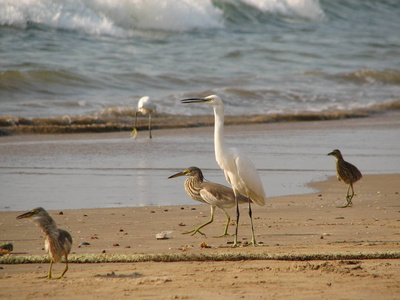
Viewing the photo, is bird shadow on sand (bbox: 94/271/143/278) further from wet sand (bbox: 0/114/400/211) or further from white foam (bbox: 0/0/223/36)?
white foam (bbox: 0/0/223/36)

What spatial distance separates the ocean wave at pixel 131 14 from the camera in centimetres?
2741

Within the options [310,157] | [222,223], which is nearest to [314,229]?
[222,223]

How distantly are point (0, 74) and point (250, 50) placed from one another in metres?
13.4

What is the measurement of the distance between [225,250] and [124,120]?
1284cm

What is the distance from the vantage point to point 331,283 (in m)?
4.23

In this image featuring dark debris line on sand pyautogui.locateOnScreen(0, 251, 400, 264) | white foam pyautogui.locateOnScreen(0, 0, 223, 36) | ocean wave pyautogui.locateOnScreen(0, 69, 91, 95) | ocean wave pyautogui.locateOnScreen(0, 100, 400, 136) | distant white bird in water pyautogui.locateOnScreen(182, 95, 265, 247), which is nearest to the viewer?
dark debris line on sand pyautogui.locateOnScreen(0, 251, 400, 264)

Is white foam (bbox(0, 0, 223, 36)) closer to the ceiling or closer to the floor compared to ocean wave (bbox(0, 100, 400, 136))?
closer to the ceiling

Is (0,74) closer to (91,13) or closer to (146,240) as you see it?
(91,13)

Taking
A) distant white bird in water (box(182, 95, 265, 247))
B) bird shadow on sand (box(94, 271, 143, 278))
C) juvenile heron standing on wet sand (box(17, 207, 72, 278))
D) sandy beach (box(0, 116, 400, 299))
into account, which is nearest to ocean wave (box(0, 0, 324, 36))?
sandy beach (box(0, 116, 400, 299))

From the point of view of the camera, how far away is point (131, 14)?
105 ft

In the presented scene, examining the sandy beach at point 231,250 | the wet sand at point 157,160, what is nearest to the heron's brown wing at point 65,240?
the sandy beach at point 231,250

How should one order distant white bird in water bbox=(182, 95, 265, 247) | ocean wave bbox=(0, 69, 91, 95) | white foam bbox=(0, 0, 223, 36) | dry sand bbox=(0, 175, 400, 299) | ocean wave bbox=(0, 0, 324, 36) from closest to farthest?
dry sand bbox=(0, 175, 400, 299) < distant white bird in water bbox=(182, 95, 265, 247) < ocean wave bbox=(0, 69, 91, 95) < white foam bbox=(0, 0, 223, 36) < ocean wave bbox=(0, 0, 324, 36)

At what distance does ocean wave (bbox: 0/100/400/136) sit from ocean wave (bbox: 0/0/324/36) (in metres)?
11.5

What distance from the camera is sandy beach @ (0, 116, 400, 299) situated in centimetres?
412
